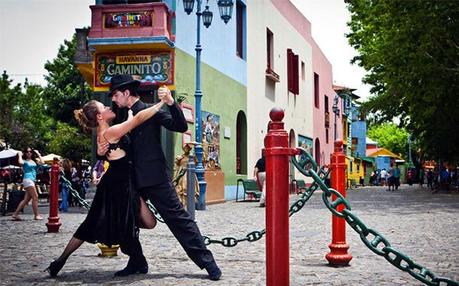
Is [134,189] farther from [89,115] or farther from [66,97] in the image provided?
[66,97]

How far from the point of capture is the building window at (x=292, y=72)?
3196cm

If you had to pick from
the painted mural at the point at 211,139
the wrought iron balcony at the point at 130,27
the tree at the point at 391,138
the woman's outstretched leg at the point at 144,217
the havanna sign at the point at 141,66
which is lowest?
the woman's outstretched leg at the point at 144,217

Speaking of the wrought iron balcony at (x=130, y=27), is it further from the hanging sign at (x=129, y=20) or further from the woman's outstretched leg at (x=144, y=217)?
the woman's outstretched leg at (x=144, y=217)

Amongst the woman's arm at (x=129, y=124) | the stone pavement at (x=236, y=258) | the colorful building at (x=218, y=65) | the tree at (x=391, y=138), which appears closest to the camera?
the woman's arm at (x=129, y=124)

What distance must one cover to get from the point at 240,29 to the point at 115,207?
2001 centimetres

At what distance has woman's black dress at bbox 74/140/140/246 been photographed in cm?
554

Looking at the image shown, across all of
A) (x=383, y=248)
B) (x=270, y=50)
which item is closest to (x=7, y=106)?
(x=270, y=50)

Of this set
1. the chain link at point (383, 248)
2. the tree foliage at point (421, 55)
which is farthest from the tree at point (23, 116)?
the chain link at point (383, 248)

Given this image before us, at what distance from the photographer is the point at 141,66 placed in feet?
58.6

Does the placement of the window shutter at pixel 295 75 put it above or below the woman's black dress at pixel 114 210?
above

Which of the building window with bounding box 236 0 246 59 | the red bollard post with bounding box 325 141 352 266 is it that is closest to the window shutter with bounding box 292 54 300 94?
the building window with bounding box 236 0 246 59

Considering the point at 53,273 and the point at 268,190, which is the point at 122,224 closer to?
the point at 53,273

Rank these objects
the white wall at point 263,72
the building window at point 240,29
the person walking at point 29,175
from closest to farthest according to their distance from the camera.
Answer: the person walking at point 29,175
the building window at point 240,29
the white wall at point 263,72

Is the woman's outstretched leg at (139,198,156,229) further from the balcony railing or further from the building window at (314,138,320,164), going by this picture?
the building window at (314,138,320,164)
